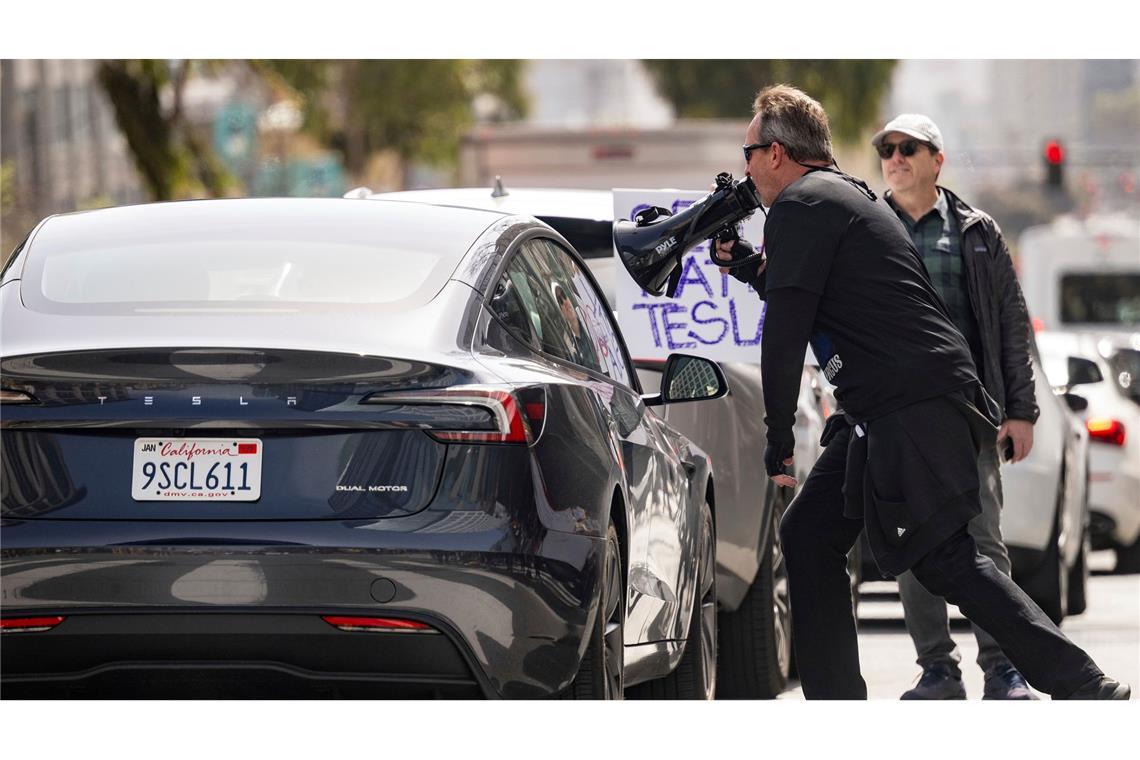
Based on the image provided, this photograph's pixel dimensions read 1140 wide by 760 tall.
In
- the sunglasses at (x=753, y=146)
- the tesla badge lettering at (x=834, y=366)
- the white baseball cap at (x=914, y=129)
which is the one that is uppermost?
the white baseball cap at (x=914, y=129)

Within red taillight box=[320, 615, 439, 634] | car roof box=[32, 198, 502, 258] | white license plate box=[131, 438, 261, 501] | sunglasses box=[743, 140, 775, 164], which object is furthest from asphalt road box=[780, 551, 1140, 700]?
white license plate box=[131, 438, 261, 501]

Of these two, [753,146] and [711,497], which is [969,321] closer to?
[711,497]

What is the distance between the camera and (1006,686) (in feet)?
25.0

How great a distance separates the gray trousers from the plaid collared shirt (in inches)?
17.7

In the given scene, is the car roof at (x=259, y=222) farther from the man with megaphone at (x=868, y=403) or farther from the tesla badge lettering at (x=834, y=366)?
the tesla badge lettering at (x=834, y=366)

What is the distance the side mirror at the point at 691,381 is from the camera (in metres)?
6.83

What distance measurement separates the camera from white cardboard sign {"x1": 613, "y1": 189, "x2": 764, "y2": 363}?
8.52 m

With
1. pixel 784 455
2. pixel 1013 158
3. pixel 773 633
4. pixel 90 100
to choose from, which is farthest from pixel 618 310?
pixel 1013 158

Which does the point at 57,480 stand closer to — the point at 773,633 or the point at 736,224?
the point at 736,224

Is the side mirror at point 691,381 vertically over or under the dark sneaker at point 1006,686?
over

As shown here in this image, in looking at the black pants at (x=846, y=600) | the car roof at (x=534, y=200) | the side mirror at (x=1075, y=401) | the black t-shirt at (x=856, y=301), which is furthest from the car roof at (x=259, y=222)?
the side mirror at (x=1075, y=401)

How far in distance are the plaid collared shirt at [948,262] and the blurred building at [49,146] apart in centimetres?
1570

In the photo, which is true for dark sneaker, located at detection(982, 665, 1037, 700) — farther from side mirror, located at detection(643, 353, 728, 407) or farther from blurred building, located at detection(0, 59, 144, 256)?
blurred building, located at detection(0, 59, 144, 256)

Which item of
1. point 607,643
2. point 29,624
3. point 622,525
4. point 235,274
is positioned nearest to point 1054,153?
point 622,525
